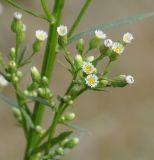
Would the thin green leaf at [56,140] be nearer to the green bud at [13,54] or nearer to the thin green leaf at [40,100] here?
the thin green leaf at [40,100]

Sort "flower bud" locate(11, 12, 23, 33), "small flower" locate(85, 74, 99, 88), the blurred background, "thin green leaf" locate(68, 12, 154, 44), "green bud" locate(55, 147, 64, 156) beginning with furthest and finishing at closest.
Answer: the blurred background → "green bud" locate(55, 147, 64, 156) → "flower bud" locate(11, 12, 23, 33) → "thin green leaf" locate(68, 12, 154, 44) → "small flower" locate(85, 74, 99, 88)

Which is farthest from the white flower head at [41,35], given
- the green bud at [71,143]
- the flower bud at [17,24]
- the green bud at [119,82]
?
the green bud at [71,143]

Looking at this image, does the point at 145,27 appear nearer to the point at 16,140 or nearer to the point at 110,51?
the point at 16,140

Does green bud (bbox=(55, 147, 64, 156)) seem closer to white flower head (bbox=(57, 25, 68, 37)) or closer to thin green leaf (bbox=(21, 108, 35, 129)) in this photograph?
thin green leaf (bbox=(21, 108, 35, 129))

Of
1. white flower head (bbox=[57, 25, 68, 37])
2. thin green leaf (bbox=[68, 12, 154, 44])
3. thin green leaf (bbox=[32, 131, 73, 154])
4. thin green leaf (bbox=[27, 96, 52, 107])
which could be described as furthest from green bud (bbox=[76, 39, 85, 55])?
thin green leaf (bbox=[32, 131, 73, 154])

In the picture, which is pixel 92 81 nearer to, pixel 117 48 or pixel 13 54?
pixel 117 48

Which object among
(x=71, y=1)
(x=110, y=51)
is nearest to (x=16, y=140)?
(x=71, y=1)
